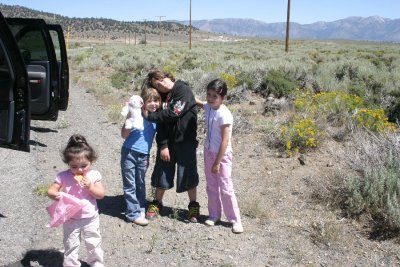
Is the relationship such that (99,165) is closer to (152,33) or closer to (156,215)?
(156,215)

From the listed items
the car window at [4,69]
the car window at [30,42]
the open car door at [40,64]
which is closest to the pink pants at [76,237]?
the car window at [4,69]

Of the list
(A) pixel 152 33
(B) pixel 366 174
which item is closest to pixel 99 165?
(B) pixel 366 174

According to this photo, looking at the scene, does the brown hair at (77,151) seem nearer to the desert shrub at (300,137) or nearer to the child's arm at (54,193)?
the child's arm at (54,193)

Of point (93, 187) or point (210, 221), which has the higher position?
point (93, 187)

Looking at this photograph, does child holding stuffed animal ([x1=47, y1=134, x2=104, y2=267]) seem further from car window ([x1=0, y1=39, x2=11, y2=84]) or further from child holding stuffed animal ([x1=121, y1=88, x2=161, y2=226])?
car window ([x1=0, y1=39, x2=11, y2=84])

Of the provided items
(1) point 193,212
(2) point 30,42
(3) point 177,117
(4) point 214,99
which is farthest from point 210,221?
(2) point 30,42

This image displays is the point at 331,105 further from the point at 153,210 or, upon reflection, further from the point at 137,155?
the point at 137,155

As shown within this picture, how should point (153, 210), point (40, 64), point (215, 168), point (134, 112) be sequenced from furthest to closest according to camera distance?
point (40, 64), point (153, 210), point (215, 168), point (134, 112)

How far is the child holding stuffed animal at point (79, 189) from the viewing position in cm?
316

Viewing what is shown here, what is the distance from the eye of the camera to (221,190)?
14.2ft

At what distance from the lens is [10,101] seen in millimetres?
4402

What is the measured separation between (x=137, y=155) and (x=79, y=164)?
1087 millimetres

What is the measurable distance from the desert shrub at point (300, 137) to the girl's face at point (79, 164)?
4.02 metres

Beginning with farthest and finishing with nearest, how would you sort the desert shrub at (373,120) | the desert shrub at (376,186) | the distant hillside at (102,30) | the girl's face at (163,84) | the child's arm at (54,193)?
the distant hillside at (102,30) → the desert shrub at (373,120) → the desert shrub at (376,186) → the girl's face at (163,84) → the child's arm at (54,193)
